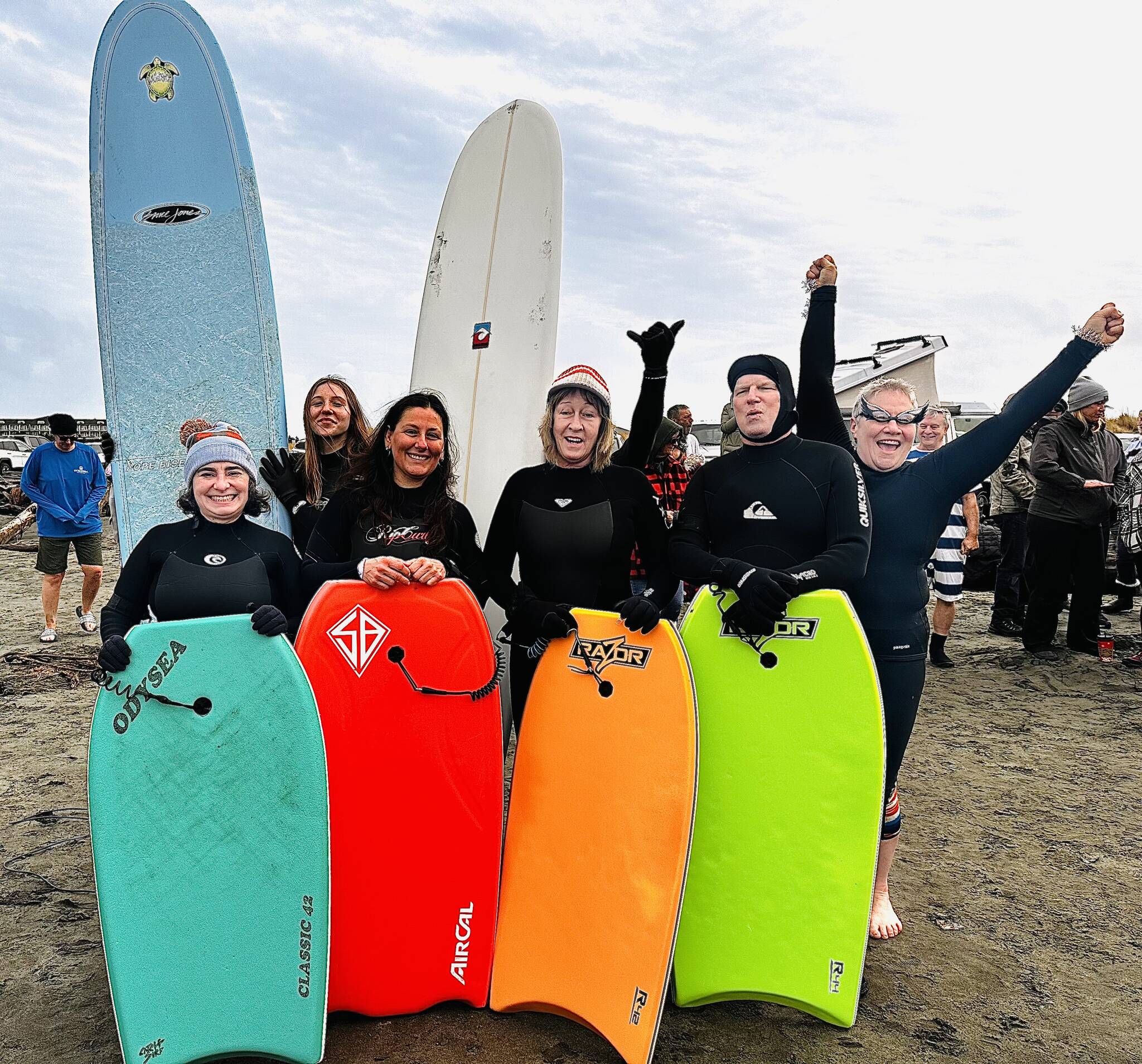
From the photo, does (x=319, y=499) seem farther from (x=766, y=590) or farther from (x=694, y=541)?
(x=766, y=590)

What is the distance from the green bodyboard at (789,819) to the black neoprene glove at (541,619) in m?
0.39

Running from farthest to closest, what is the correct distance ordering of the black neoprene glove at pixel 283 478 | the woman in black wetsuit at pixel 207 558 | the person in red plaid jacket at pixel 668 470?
the person in red plaid jacket at pixel 668 470 < the black neoprene glove at pixel 283 478 < the woman in black wetsuit at pixel 207 558

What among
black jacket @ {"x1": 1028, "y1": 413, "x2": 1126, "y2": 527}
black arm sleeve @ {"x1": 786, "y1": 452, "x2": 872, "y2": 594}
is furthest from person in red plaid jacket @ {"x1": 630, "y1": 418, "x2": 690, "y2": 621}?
black jacket @ {"x1": 1028, "y1": 413, "x2": 1126, "y2": 527}

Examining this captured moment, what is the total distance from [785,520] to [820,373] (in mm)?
494

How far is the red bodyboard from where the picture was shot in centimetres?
208

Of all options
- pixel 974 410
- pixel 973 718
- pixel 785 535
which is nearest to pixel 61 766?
pixel 785 535

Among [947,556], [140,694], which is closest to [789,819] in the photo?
[140,694]

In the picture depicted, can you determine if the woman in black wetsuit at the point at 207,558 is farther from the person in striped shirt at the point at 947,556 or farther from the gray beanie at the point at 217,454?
the person in striped shirt at the point at 947,556

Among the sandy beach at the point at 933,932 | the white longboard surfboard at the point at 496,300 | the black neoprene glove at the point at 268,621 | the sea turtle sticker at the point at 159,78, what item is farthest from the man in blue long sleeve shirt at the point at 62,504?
the black neoprene glove at the point at 268,621

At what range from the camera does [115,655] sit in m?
1.86

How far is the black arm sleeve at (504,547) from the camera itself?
246cm

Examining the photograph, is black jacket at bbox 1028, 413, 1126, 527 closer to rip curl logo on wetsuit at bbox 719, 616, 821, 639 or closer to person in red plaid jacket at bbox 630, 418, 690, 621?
person in red plaid jacket at bbox 630, 418, 690, 621

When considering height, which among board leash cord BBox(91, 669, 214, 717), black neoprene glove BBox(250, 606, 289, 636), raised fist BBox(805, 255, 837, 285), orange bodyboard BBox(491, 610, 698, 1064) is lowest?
orange bodyboard BBox(491, 610, 698, 1064)

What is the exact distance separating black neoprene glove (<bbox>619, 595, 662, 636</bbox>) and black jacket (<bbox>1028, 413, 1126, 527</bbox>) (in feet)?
14.3
